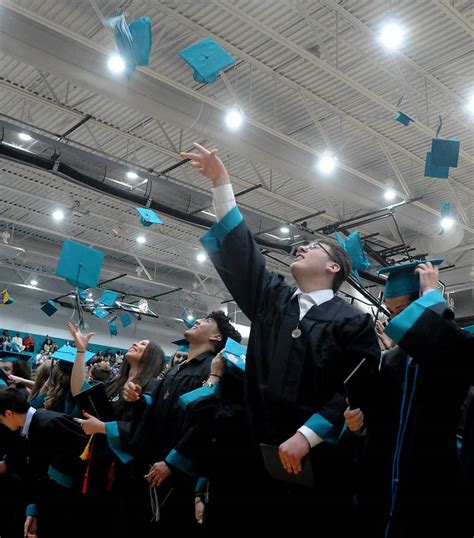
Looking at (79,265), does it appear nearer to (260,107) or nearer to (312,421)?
(312,421)

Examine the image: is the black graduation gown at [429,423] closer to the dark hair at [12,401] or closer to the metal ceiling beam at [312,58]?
the dark hair at [12,401]

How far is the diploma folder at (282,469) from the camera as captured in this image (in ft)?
5.57

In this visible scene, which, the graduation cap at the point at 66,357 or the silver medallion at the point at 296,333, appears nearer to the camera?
the silver medallion at the point at 296,333

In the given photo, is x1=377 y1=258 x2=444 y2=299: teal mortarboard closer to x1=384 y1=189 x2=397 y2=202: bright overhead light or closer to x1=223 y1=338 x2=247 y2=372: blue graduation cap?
x1=223 y1=338 x2=247 y2=372: blue graduation cap

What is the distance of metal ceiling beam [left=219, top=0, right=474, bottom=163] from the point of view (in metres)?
6.46

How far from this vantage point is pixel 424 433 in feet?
5.24

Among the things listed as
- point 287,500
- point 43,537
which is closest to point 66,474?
point 43,537

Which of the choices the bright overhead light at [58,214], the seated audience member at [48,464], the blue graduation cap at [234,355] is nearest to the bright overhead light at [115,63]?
the seated audience member at [48,464]

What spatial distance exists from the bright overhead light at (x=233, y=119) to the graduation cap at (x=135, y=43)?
2591mm

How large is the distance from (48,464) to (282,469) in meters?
1.97

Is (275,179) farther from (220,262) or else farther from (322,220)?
(220,262)

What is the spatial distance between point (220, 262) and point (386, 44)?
519cm

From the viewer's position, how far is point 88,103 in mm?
8758

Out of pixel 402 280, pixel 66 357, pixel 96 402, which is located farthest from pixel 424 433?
pixel 66 357
